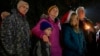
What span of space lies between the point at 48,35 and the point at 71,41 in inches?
25.8

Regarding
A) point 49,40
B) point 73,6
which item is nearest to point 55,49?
point 49,40

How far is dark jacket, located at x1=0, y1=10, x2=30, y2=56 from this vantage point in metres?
6.05

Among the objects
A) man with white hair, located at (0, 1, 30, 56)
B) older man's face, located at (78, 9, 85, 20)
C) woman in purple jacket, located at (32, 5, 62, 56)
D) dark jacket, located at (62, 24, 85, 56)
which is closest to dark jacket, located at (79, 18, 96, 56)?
older man's face, located at (78, 9, 85, 20)

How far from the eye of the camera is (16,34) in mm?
6207

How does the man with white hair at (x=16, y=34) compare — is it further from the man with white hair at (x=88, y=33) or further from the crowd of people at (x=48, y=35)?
the man with white hair at (x=88, y=33)

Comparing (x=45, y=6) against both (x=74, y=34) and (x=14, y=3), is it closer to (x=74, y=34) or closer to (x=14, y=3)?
(x=14, y=3)

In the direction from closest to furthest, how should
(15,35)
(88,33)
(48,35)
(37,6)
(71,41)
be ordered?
(15,35)
(48,35)
(71,41)
(88,33)
(37,6)

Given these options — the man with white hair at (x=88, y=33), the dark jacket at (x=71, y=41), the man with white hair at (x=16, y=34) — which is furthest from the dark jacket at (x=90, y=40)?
the man with white hair at (x=16, y=34)

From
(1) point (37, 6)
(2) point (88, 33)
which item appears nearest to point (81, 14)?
(2) point (88, 33)

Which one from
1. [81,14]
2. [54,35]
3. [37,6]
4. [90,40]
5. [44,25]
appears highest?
[37,6]

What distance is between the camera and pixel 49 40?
679 cm

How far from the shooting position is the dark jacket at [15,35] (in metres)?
6.05

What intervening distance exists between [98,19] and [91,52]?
11648 millimetres

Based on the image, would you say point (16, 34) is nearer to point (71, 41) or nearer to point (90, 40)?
point (71, 41)
